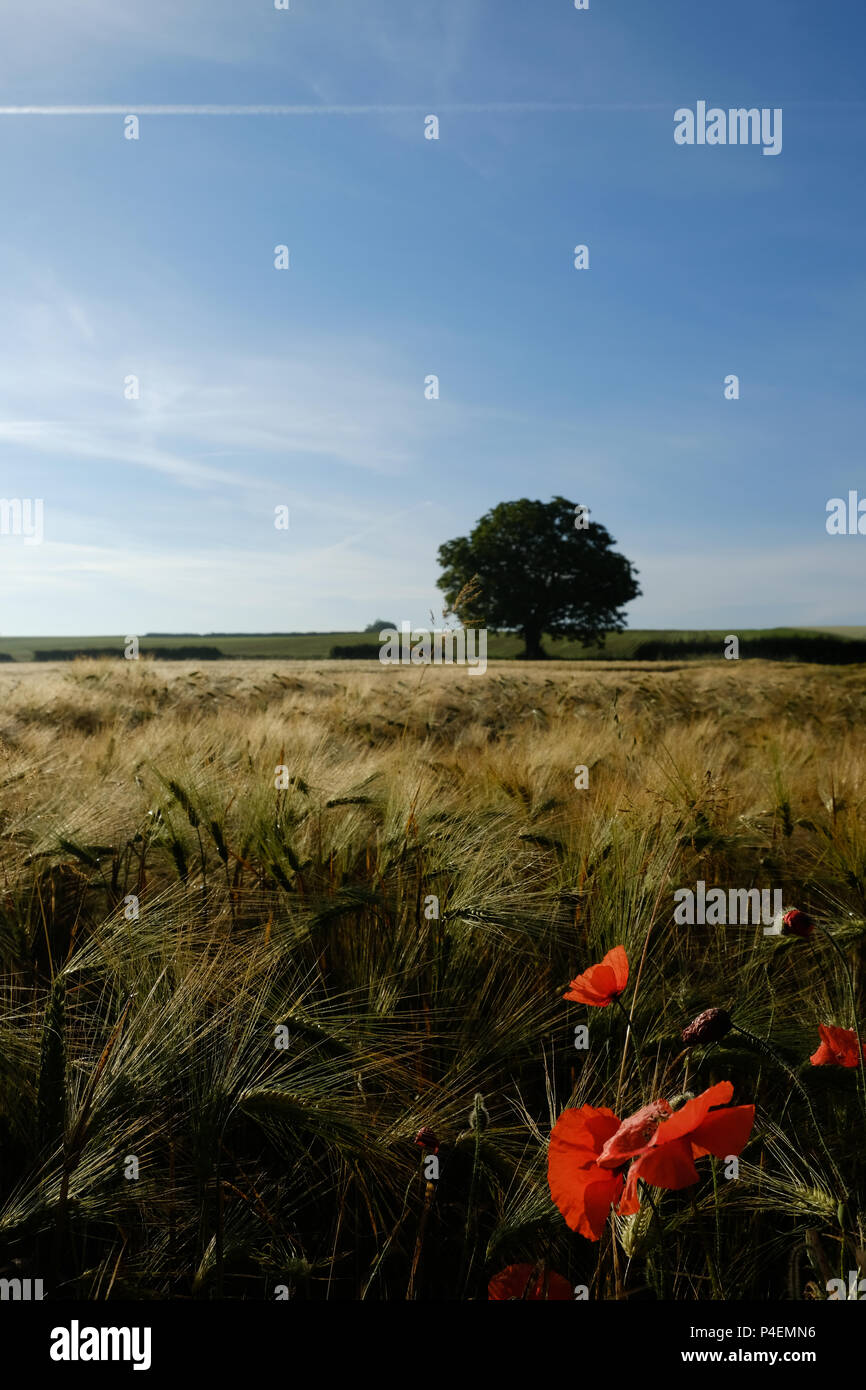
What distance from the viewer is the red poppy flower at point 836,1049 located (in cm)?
137

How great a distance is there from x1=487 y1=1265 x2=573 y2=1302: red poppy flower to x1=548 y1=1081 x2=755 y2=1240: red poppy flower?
1.02ft

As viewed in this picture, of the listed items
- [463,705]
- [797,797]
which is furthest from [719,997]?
[463,705]

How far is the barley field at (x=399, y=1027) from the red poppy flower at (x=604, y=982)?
0.43 feet

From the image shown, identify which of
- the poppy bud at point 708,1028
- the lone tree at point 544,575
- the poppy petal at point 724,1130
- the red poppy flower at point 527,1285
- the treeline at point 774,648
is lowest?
the red poppy flower at point 527,1285

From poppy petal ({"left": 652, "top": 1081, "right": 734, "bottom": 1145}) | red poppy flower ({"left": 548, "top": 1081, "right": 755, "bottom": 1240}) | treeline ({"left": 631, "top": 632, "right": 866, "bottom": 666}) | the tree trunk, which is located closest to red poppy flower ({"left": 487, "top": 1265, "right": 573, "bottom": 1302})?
red poppy flower ({"left": 548, "top": 1081, "right": 755, "bottom": 1240})

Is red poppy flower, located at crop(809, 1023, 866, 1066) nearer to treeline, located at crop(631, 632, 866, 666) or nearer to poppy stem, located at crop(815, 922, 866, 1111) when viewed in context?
poppy stem, located at crop(815, 922, 866, 1111)

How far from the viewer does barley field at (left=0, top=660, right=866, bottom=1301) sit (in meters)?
1.60

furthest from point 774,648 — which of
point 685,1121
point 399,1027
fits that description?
point 685,1121

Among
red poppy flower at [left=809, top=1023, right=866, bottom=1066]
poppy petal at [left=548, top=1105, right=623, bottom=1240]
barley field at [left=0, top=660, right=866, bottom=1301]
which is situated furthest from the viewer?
barley field at [left=0, top=660, right=866, bottom=1301]

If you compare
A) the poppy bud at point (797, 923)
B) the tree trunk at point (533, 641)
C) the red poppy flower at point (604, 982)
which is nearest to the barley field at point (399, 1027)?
the red poppy flower at point (604, 982)

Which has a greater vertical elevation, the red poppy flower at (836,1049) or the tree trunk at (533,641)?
the tree trunk at (533,641)

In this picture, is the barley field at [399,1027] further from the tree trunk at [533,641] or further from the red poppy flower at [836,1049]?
the tree trunk at [533,641]

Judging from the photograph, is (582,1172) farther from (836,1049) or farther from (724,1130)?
(836,1049)

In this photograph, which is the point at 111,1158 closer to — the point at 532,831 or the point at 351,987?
the point at 351,987
